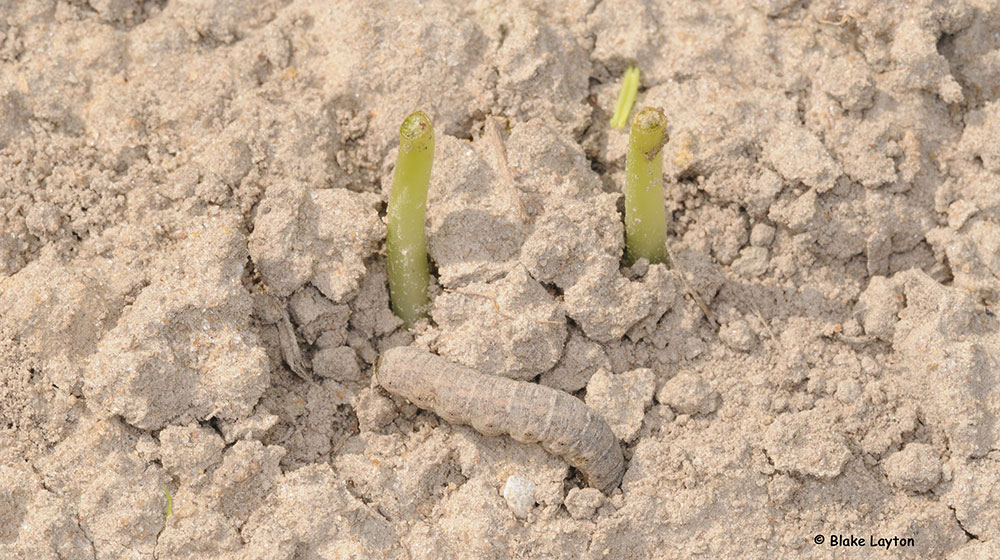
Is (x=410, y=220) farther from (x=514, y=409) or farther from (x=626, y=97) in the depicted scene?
(x=626, y=97)

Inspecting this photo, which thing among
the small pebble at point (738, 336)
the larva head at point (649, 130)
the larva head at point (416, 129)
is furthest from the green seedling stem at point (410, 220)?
the small pebble at point (738, 336)

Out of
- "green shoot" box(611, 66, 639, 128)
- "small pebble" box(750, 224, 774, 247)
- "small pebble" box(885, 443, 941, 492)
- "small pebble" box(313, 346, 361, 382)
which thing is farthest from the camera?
"green shoot" box(611, 66, 639, 128)

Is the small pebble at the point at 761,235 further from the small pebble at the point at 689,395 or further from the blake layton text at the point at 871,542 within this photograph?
the blake layton text at the point at 871,542

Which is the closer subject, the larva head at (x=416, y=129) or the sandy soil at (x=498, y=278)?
Result: the larva head at (x=416, y=129)

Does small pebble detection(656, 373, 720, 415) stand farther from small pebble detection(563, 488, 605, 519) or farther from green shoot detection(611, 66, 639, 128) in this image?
green shoot detection(611, 66, 639, 128)

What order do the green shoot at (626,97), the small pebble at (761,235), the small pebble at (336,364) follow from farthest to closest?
the green shoot at (626,97) < the small pebble at (761,235) < the small pebble at (336,364)

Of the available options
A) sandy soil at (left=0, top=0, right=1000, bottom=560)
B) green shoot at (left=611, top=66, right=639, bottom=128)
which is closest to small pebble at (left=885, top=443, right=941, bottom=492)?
sandy soil at (left=0, top=0, right=1000, bottom=560)

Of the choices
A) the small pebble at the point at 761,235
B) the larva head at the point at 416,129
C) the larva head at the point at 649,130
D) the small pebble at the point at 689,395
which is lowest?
the small pebble at the point at 689,395

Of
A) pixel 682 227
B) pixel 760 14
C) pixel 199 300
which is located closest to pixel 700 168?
pixel 682 227
